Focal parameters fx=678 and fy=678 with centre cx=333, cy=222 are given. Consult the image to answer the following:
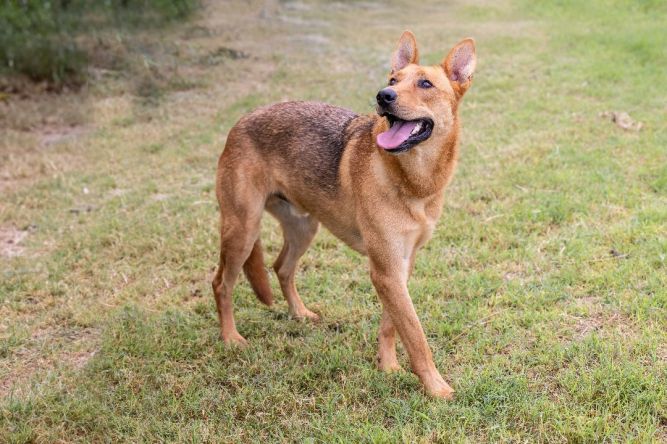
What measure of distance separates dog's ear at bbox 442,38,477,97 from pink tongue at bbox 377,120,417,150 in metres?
0.45

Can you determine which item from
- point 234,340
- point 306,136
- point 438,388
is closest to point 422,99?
point 306,136

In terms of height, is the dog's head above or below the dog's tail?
above

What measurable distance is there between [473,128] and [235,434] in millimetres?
6255

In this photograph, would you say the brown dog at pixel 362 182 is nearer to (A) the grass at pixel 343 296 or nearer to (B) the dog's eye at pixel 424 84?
(B) the dog's eye at pixel 424 84

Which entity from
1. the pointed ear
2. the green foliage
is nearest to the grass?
the green foliage

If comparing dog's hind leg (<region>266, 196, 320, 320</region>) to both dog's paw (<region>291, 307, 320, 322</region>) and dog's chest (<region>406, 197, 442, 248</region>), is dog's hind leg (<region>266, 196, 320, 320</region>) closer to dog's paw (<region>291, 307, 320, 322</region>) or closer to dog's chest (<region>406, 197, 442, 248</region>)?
dog's paw (<region>291, 307, 320, 322</region>)

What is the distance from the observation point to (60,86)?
11.3 meters

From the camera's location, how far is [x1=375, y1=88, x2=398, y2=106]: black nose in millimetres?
3615

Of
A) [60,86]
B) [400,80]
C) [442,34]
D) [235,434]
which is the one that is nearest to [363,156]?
[400,80]

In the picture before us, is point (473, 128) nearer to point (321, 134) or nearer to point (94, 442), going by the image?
point (321, 134)

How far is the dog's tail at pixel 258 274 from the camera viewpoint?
4.83 metres

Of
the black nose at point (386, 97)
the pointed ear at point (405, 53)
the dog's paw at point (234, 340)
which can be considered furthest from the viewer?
the dog's paw at point (234, 340)

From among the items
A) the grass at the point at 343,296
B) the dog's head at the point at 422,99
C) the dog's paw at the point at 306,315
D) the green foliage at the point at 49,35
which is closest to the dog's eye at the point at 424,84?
the dog's head at the point at 422,99

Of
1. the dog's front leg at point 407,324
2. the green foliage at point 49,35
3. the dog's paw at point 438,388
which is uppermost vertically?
the dog's front leg at point 407,324
